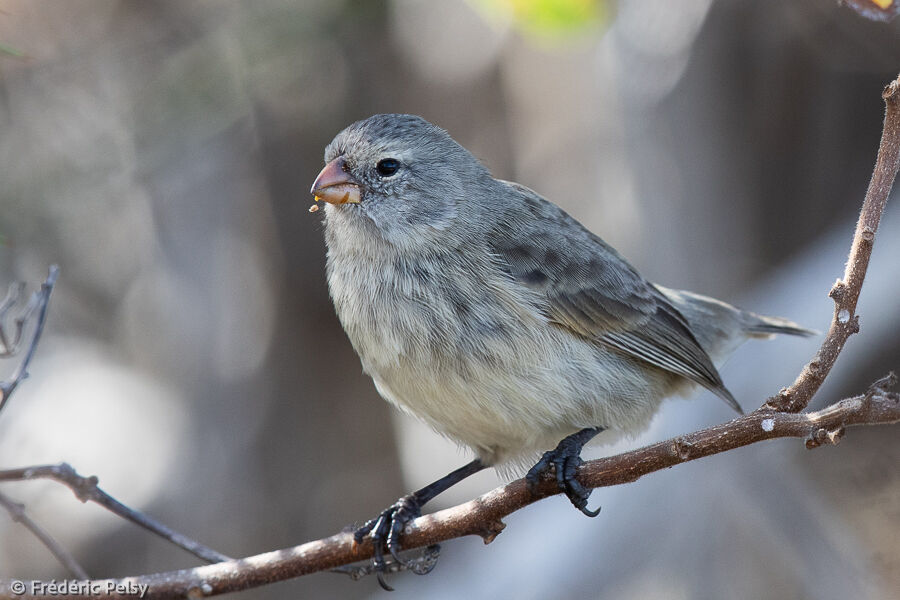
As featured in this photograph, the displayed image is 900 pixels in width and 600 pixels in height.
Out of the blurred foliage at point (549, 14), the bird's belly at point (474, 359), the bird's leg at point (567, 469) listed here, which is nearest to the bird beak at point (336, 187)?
the bird's belly at point (474, 359)

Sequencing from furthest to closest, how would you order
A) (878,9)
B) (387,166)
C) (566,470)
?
(387,166)
(566,470)
(878,9)

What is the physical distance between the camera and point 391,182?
11.5 ft

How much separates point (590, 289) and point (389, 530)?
116cm

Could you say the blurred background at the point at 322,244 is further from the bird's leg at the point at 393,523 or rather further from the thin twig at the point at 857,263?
the thin twig at the point at 857,263

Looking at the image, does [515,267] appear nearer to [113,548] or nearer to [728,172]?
[728,172]

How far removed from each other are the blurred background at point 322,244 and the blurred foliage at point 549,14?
1.39 m

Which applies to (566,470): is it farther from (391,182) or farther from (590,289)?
(391,182)

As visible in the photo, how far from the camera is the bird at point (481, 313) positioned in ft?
10.5

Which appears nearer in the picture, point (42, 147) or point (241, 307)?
point (42, 147)

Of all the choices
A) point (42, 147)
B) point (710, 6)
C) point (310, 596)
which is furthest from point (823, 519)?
point (42, 147)

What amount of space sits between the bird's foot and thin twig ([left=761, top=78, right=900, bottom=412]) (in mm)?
1425

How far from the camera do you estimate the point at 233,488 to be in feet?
22.4

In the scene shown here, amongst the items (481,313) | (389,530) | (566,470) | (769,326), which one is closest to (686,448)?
(566,470)

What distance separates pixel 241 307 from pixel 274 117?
4.45 ft
